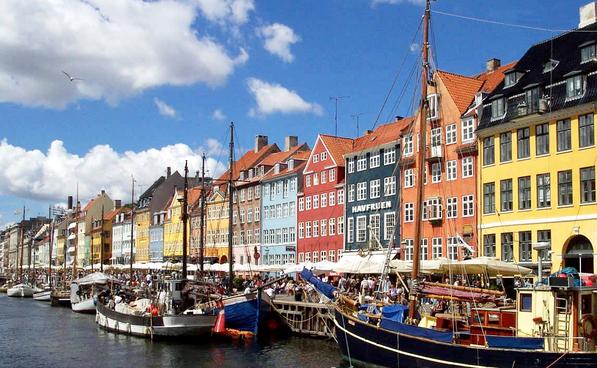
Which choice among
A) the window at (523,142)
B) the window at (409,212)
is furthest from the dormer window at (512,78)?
the window at (409,212)

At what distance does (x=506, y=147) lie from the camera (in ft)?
149

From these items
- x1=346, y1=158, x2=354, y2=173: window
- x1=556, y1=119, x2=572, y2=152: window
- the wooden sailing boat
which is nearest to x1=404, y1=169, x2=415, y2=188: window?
x1=346, y1=158, x2=354, y2=173: window

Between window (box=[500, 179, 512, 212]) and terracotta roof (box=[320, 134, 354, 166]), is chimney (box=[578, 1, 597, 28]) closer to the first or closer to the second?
window (box=[500, 179, 512, 212])

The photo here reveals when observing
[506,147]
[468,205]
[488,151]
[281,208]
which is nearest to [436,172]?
[468,205]

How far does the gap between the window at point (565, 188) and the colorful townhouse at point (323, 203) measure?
25.1 metres

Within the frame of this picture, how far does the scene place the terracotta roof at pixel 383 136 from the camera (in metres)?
58.6

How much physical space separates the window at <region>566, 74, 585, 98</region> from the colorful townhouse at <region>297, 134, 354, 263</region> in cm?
2643

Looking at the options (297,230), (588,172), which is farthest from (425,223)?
(297,230)

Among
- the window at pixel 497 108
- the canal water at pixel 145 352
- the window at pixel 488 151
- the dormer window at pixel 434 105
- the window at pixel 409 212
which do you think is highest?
the dormer window at pixel 434 105

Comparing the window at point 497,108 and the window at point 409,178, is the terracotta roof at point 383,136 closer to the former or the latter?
the window at point 409,178

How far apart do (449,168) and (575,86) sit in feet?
39.4

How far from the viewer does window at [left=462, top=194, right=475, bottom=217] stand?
48406 millimetres

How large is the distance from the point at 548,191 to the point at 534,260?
157 inches

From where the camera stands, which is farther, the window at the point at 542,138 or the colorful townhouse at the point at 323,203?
the colorful townhouse at the point at 323,203
